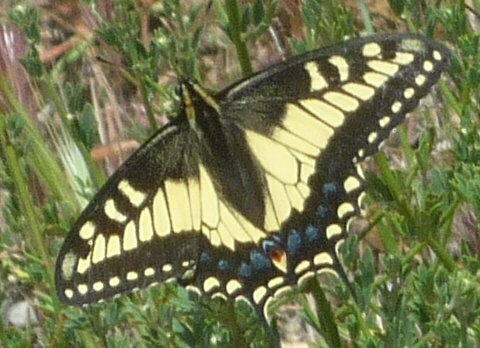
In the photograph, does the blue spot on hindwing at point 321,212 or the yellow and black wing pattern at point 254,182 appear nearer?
the yellow and black wing pattern at point 254,182

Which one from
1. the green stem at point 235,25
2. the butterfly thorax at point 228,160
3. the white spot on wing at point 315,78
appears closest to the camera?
the green stem at point 235,25

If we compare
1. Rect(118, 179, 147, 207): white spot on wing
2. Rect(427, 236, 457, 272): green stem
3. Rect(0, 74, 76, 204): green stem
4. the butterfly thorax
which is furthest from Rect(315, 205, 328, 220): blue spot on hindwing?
Rect(0, 74, 76, 204): green stem

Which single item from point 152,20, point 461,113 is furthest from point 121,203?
point 152,20

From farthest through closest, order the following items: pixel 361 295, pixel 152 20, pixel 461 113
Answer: pixel 152 20, pixel 461 113, pixel 361 295

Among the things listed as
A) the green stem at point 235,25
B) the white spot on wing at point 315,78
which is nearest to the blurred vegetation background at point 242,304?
the green stem at point 235,25

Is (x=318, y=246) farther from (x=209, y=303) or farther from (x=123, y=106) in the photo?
(x=123, y=106)

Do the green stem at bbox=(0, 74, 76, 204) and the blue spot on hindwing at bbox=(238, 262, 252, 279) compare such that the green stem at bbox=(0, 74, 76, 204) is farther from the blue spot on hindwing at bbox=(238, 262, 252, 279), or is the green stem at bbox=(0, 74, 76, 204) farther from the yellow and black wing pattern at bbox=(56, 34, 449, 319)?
the blue spot on hindwing at bbox=(238, 262, 252, 279)

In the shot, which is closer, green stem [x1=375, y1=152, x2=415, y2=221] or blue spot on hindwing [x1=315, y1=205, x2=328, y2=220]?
green stem [x1=375, y1=152, x2=415, y2=221]

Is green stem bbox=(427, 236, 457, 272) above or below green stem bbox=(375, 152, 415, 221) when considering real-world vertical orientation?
below

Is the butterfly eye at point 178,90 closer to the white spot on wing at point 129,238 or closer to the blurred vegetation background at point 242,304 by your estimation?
the blurred vegetation background at point 242,304
